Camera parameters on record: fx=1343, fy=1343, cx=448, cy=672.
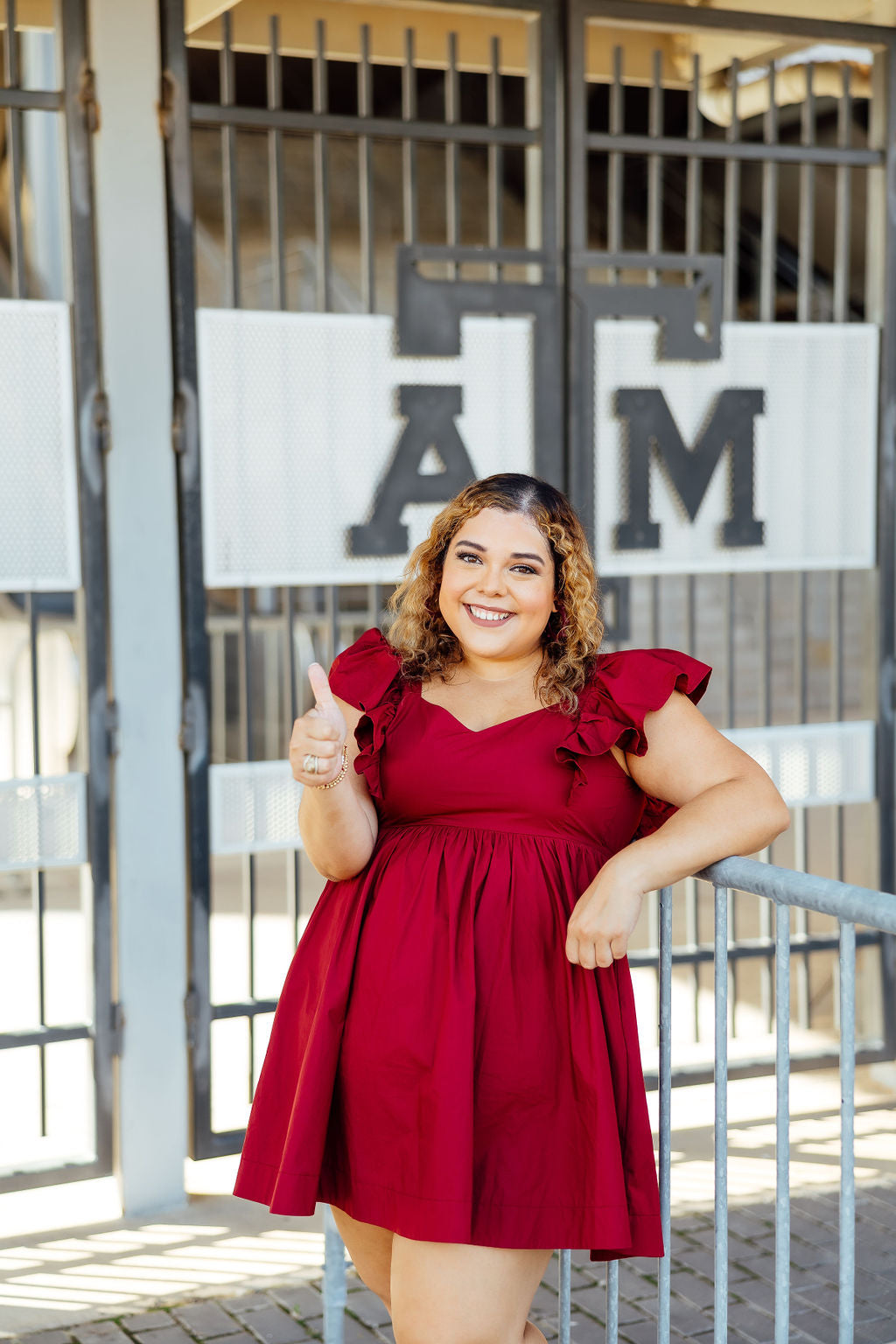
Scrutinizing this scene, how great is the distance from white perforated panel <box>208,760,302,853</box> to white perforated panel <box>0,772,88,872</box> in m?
0.35

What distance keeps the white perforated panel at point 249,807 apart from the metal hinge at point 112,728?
27 centimetres

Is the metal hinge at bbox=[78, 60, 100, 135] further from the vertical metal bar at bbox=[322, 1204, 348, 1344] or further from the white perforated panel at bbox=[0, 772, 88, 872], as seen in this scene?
the vertical metal bar at bbox=[322, 1204, 348, 1344]

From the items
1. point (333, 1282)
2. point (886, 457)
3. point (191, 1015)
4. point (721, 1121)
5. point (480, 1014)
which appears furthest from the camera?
point (886, 457)

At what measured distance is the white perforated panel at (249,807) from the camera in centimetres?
364

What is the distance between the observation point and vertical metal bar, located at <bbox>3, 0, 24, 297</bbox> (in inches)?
131

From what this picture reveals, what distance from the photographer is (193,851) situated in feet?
11.8

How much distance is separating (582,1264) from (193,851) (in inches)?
56.1

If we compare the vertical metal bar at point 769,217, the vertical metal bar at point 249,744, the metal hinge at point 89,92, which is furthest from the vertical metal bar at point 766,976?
the metal hinge at point 89,92

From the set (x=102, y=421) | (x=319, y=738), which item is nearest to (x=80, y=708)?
(x=102, y=421)

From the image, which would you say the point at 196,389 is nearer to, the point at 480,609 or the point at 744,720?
the point at 480,609

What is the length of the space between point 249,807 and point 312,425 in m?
1.06

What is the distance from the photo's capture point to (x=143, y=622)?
3.50 m

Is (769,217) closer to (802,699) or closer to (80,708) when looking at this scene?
(802,699)

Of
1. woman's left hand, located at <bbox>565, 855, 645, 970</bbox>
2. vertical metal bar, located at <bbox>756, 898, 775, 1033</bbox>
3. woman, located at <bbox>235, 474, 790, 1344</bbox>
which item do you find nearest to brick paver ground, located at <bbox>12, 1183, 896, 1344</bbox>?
vertical metal bar, located at <bbox>756, 898, 775, 1033</bbox>
